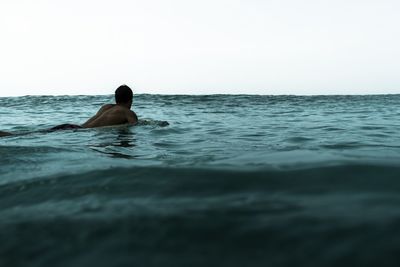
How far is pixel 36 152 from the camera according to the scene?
472 cm

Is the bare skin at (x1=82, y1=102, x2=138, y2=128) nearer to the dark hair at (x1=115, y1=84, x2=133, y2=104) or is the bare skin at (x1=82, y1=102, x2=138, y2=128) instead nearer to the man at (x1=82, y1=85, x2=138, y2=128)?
the man at (x1=82, y1=85, x2=138, y2=128)

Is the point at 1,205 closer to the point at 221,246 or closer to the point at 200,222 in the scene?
the point at 200,222

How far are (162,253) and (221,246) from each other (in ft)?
0.89

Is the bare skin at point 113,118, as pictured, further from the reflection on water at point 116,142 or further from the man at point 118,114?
the reflection on water at point 116,142

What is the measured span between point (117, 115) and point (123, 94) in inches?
25.0

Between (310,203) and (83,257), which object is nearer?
(83,257)

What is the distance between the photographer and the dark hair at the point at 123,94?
8.62m

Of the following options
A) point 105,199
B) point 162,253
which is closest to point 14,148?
point 105,199

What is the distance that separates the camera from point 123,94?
860cm

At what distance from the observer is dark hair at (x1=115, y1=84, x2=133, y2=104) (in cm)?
862

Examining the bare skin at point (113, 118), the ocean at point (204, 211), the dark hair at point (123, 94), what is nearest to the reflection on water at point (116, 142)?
the bare skin at point (113, 118)

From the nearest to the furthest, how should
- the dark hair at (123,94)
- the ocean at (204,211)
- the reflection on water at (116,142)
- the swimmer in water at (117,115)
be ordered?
the ocean at (204,211)
the reflection on water at (116,142)
the swimmer in water at (117,115)
the dark hair at (123,94)

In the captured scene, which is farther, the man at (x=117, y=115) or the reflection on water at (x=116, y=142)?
the man at (x=117, y=115)

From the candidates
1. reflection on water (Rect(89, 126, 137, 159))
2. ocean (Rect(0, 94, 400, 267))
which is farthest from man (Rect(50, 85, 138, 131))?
ocean (Rect(0, 94, 400, 267))
